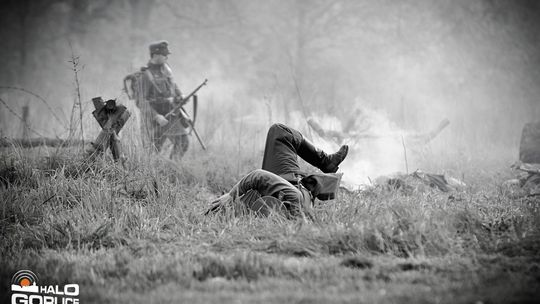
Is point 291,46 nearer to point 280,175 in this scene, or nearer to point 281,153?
point 281,153

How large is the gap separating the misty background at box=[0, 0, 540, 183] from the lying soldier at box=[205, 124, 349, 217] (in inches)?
516

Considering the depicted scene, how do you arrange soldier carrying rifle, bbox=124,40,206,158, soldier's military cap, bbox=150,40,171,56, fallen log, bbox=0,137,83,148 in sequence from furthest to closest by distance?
soldier's military cap, bbox=150,40,171,56 < soldier carrying rifle, bbox=124,40,206,158 < fallen log, bbox=0,137,83,148

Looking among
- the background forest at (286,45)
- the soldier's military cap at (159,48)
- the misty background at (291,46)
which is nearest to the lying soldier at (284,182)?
the soldier's military cap at (159,48)

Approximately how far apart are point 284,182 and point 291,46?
636 inches

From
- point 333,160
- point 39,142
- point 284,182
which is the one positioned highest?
point 39,142

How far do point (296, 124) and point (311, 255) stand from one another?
22.0ft

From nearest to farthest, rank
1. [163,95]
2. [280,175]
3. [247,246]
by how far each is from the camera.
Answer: [247,246]
[280,175]
[163,95]

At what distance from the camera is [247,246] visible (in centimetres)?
373

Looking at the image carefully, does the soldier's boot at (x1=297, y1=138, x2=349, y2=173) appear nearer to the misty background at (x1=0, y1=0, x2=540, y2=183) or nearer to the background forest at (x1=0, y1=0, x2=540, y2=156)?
the misty background at (x1=0, y1=0, x2=540, y2=183)

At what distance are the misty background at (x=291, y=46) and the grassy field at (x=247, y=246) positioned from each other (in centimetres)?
1322

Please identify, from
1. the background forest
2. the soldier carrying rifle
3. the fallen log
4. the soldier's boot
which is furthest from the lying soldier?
the background forest

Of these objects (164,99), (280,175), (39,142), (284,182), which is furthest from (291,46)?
(284,182)

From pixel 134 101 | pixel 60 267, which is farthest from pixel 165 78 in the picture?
pixel 60 267

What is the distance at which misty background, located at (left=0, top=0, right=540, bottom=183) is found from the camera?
Result: 1850cm
